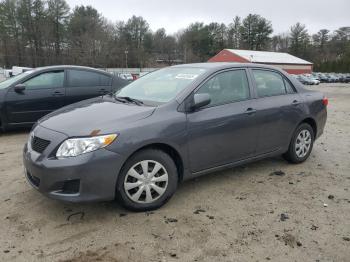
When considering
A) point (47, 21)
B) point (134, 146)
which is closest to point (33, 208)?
point (134, 146)

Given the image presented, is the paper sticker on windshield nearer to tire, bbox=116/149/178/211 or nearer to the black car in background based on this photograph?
tire, bbox=116/149/178/211

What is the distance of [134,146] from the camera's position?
3389mm

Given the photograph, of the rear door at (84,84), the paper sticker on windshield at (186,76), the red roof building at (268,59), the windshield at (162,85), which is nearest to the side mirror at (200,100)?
the windshield at (162,85)

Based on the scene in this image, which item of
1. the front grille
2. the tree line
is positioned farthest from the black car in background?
the tree line

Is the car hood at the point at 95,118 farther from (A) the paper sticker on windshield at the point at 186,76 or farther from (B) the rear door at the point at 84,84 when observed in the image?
(B) the rear door at the point at 84,84

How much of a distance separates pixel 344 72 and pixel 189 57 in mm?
37096

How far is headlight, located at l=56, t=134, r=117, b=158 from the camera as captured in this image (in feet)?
10.5

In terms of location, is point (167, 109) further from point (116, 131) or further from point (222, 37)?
point (222, 37)

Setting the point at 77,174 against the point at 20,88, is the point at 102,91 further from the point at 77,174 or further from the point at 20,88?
the point at 77,174

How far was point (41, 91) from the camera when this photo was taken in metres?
7.30

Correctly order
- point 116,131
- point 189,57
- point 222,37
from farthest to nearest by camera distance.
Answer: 1. point 222,37
2. point 189,57
3. point 116,131

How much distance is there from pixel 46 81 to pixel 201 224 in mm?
5414

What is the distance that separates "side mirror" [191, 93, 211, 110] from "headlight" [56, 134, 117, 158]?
1.10 m

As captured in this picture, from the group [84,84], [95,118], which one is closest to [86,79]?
[84,84]
